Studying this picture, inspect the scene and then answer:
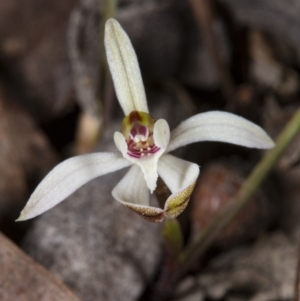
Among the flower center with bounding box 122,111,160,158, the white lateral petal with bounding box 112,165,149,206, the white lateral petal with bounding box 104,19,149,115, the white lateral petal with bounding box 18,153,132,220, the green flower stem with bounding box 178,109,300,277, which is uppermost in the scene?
the white lateral petal with bounding box 104,19,149,115

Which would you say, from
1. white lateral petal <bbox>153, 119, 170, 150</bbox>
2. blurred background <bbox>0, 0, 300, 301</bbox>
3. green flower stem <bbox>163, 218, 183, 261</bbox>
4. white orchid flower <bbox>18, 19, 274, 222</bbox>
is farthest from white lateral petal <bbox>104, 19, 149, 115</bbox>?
blurred background <bbox>0, 0, 300, 301</bbox>

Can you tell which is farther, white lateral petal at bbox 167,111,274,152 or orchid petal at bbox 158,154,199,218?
white lateral petal at bbox 167,111,274,152

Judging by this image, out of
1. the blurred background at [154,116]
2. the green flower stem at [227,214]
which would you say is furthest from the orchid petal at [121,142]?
the green flower stem at [227,214]

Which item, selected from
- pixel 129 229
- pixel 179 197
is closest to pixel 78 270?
pixel 129 229

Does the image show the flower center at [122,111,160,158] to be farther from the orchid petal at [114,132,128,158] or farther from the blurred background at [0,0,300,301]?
the blurred background at [0,0,300,301]

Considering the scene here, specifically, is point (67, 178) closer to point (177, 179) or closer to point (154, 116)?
point (177, 179)

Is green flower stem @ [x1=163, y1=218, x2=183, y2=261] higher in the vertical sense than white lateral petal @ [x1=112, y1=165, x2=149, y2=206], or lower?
lower

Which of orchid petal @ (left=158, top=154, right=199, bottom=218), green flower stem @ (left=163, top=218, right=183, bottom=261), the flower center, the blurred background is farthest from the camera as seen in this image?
the blurred background
